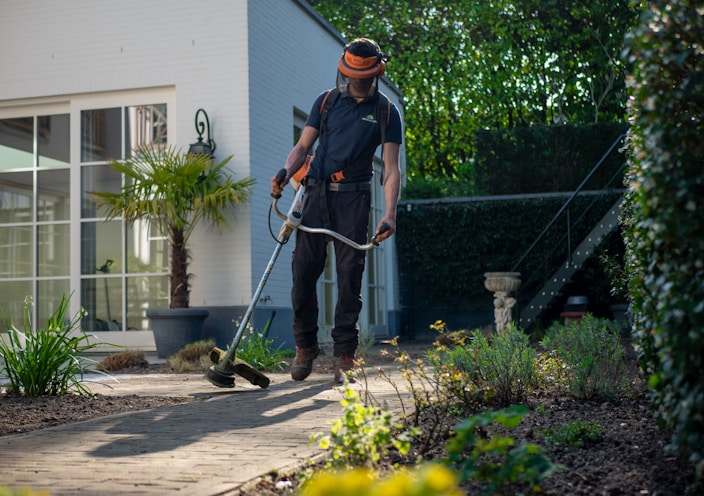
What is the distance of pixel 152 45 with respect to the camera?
9.39 m

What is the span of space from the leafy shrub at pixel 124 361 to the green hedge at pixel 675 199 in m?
5.64

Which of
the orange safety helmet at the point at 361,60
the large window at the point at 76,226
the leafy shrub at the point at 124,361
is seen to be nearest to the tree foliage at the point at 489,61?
the large window at the point at 76,226

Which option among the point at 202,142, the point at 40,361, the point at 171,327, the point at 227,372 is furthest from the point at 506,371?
the point at 202,142

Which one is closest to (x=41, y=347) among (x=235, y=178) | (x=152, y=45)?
(x=235, y=178)

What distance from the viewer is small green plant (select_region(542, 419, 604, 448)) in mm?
3123

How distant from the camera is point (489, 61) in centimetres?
2178

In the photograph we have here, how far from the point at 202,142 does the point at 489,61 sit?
1430 centimetres

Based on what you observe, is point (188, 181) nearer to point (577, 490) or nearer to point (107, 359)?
point (107, 359)

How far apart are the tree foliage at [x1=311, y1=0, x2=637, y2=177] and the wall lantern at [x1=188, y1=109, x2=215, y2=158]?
13.3 meters

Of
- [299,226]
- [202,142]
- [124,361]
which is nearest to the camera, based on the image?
[299,226]

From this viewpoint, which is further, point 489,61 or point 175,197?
point 489,61

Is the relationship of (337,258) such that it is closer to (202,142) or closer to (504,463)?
(504,463)

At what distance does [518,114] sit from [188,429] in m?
20.1

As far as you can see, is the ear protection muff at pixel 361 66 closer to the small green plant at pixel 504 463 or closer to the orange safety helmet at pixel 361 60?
the orange safety helmet at pixel 361 60
